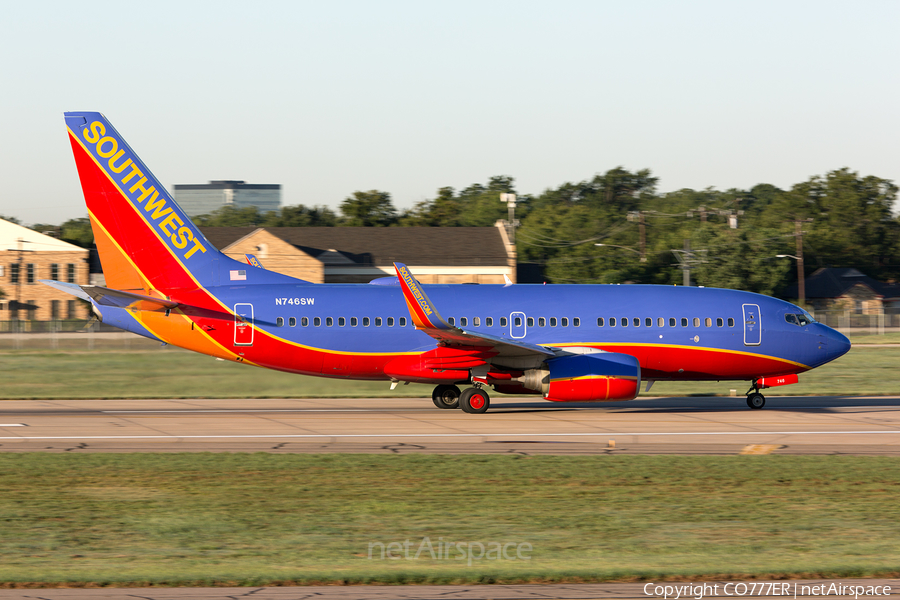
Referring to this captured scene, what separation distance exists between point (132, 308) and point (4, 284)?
223 feet

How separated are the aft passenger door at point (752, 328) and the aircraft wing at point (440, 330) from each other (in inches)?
272

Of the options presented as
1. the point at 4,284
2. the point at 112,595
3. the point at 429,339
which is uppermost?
the point at 4,284

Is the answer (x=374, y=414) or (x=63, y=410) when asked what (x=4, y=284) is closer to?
(x=63, y=410)

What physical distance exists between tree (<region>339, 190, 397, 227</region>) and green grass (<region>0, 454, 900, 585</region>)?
99.6m

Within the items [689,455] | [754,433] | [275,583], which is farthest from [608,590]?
[754,433]

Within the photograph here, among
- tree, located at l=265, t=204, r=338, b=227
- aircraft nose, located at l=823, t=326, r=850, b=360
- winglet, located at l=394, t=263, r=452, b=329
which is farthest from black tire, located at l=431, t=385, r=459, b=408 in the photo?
tree, located at l=265, t=204, r=338, b=227

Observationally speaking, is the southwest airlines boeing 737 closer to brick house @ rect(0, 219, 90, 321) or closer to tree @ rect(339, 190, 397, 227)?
brick house @ rect(0, 219, 90, 321)

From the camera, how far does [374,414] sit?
1043 inches

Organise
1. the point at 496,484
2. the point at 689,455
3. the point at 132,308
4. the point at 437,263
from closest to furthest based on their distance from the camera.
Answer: the point at 496,484 → the point at 689,455 → the point at 132,308 → the point at 437,263

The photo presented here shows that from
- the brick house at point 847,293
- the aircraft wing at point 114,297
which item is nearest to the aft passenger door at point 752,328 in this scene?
the aircraft wing at point 114,297

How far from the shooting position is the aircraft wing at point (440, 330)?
24.9 metres

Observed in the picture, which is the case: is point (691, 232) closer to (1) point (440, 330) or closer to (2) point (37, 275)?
(2) point (37, 275)

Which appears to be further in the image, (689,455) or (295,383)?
(295,383)

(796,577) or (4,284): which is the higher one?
(4,284)
